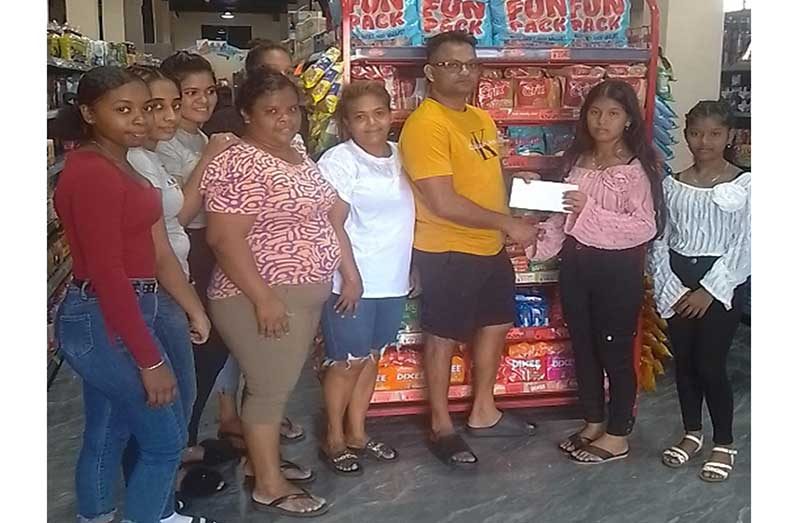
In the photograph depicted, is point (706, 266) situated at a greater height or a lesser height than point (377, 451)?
greater

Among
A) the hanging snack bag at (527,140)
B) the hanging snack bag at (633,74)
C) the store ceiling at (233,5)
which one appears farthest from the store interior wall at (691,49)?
the store ceiling at (233,5)

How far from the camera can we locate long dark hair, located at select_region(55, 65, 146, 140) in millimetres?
1655

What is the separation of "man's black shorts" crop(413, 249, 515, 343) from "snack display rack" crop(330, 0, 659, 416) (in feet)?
0.75

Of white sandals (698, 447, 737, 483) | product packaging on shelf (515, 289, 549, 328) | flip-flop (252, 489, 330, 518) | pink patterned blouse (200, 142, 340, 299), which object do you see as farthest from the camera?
product packaging on shelf (515, 289, 549, 328)

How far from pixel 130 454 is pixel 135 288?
0.57 m

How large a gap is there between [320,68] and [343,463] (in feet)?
3.86

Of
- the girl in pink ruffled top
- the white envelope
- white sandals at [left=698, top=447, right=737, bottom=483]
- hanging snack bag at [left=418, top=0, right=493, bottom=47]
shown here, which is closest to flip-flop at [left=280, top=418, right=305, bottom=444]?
the girl in pink ruffled top

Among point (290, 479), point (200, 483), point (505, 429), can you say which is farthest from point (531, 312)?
point (200, 483)

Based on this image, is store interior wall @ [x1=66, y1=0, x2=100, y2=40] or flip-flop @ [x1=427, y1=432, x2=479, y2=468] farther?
store interior wall @ [x1=66, y1=0, x2=100, y2=40]

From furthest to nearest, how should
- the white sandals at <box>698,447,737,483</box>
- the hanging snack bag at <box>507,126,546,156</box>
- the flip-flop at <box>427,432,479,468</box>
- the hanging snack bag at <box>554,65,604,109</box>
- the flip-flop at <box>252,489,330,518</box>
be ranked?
the hanging snack bag at <box>507,126,546,156</box>
the hanging snack bag at <box>554,65,604,109</box>
the flip-flop at <box>427,432,479,468</box>
the white sandals at <box>698,447,737,483</box>
the flip-flop at <box>252,489,330,518</box>

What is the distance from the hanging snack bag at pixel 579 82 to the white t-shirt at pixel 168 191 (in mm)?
1357

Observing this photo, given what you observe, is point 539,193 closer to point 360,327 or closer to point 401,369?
point 360,327

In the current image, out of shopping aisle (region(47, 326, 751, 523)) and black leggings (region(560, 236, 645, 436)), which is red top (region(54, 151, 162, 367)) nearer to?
shopping aisle (region(47, 326, 751, 523))

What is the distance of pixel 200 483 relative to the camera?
2375 millimetres
